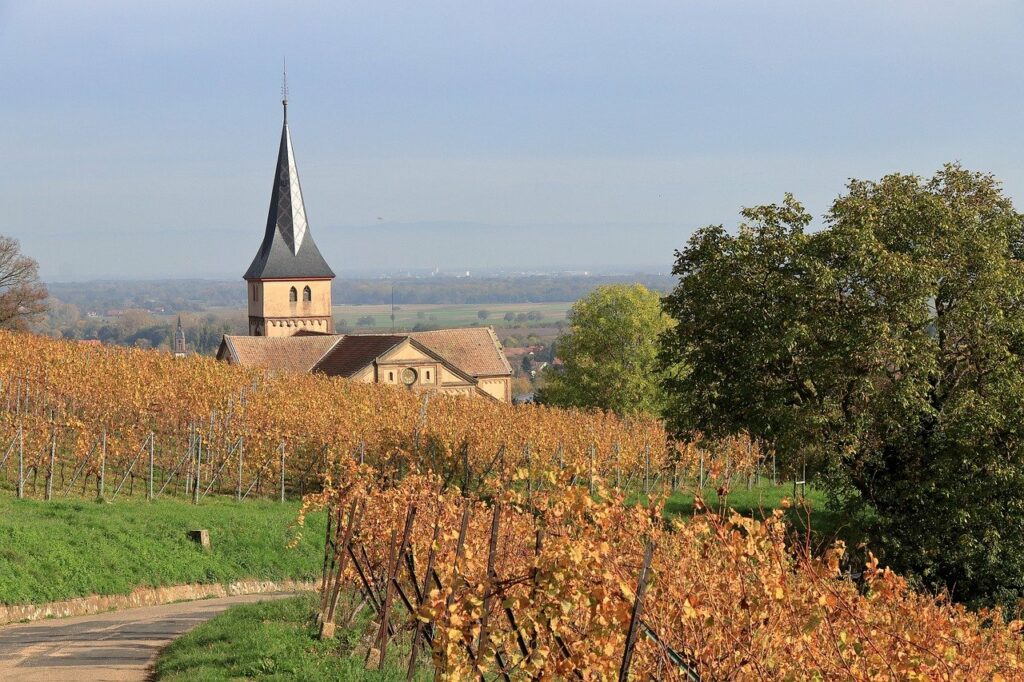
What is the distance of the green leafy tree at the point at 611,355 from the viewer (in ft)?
201

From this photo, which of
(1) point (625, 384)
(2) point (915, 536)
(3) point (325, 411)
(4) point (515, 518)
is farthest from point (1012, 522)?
(1) point (625, 384)

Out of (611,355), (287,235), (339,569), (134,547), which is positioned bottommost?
(134,547)

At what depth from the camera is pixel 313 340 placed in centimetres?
7000

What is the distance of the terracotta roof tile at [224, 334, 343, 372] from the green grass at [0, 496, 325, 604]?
37.1 meters

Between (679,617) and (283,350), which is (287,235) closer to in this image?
(283,350)

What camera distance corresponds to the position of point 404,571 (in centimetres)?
1579

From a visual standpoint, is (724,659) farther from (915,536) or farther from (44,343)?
(44,343)

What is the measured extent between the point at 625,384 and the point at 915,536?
38402 mm

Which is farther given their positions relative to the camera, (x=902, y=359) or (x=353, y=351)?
(x=353, y=351)

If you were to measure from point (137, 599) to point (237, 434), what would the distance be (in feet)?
38.6

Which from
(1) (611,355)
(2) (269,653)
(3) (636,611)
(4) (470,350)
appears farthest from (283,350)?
(3) (636,611)

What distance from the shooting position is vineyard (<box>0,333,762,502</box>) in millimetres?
29797

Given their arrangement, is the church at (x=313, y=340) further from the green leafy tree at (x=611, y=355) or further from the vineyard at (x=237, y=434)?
the vineyard at (x=237, y=434)

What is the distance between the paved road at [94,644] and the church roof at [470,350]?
2001 inches
